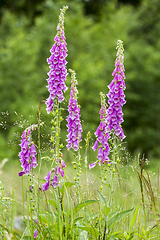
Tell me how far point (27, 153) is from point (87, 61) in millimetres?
15362

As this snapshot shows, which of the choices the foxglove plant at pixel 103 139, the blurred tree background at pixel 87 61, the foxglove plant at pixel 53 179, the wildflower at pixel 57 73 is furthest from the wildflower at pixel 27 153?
the blurred tree background at pixel 87 61

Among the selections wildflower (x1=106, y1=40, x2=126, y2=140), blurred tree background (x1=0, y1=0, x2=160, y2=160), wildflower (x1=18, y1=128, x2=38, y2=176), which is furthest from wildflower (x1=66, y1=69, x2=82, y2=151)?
blurred tree background (x1=0, y1=0, x2=160, y2=160)

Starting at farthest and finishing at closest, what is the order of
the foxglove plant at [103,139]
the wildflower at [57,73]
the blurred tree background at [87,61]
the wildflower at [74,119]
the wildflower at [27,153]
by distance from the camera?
the blurred tree background at [87,61] < the foxglove plant at [103,139] < the wildflower at [74,119] < the wildflower at [57,73] < the wildflower at [27,153]

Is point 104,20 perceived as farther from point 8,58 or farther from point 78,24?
point 8,58

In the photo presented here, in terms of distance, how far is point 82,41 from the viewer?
18109 millimetres

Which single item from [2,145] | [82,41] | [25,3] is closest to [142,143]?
[82,41]

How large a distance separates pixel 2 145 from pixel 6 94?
2.72 m

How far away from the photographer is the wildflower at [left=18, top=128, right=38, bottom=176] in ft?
8.26

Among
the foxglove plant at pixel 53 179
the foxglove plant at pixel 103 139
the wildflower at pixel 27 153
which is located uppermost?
the foxglove plant at pixel 103 139

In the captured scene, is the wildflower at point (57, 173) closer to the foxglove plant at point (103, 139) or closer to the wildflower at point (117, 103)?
the foxglove plant at point (103, 139)

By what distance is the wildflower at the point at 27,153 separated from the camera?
8.26 ft

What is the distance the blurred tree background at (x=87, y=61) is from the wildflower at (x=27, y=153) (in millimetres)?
7788

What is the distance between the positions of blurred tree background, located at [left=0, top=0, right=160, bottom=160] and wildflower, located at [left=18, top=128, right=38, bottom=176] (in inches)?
307

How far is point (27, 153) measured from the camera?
2.54 m
